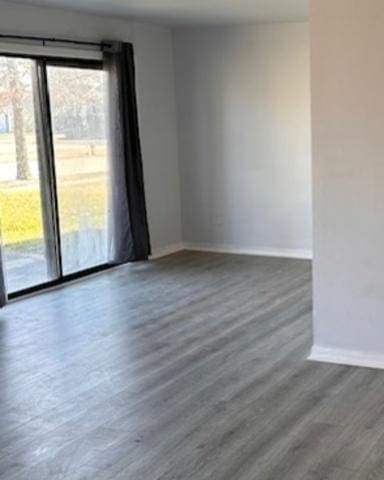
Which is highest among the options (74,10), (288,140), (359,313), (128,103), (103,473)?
(74,10)

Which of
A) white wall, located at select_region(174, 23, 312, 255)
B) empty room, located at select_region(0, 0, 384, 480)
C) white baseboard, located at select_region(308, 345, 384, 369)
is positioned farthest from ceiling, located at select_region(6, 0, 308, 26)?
white baseboard, located at select_region(308, 345, 384, 369)

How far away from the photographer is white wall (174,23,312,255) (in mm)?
7086

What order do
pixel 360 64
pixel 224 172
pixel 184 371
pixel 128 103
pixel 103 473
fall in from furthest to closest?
pixel 224 172, pixel 128 103, pixel 184 371, pixel 360 64, pixel 103 473

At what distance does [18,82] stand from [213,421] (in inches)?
142

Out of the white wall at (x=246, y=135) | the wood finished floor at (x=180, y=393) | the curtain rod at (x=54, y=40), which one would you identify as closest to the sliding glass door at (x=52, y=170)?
the curtain rod at (x=54, y=40)

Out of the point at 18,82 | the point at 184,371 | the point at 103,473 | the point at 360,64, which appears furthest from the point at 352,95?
the point at 18,82

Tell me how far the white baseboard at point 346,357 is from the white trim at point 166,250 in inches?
136

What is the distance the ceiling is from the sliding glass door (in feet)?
1.81

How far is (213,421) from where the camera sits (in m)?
3.42

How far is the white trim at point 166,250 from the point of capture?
7.56m

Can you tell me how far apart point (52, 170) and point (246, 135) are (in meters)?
2.15

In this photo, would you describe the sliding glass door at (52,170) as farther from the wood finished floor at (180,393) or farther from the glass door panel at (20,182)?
the wood finished floor at (180,393)

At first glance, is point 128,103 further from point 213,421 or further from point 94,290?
point 213,421

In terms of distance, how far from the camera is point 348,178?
3988 mm
